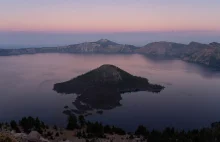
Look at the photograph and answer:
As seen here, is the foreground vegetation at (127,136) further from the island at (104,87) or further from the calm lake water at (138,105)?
the island at (104,87)

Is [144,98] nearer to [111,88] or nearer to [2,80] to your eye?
[111,88]

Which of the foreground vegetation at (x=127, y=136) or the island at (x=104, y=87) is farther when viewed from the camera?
the island at (x=104, y=87)

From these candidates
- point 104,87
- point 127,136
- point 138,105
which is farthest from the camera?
point 104,87

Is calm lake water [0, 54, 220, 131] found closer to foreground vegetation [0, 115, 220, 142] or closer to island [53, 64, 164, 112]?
island [53, 64, 164, 112]

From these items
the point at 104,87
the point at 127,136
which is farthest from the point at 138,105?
the point at 127,136

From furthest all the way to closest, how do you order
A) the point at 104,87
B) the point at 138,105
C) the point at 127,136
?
the point at 104,87 → the point at 138,105 → the point at 127,136

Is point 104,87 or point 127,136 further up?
point 127,136

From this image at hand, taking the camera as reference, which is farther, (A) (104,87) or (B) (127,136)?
(A) (104,87)

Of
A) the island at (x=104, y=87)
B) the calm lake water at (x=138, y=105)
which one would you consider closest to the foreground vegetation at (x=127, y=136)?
the calm lake water at (x=138, y=105)

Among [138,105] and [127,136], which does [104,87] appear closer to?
[138,105]

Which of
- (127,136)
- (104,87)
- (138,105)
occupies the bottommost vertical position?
(138,105)
